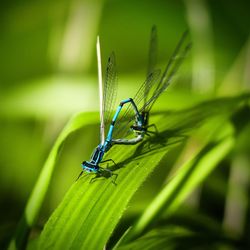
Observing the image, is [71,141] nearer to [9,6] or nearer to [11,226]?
[11,226]

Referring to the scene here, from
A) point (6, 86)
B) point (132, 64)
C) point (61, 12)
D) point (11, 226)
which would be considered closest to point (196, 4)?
point (132, 64)

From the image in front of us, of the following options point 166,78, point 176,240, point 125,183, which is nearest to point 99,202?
point 125,183

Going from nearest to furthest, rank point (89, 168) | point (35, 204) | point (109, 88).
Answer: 1. point (35, 204)
2. point (89, 168)
3. point (109, 88)

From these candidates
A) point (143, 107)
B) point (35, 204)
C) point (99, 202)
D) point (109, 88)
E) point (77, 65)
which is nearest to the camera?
point (99, 202)

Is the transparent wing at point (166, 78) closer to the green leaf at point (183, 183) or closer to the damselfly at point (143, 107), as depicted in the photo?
the damselfly at point (143, 107)

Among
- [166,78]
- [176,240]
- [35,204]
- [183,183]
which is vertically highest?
[166,78]

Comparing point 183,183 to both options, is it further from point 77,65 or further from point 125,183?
point 77,65
